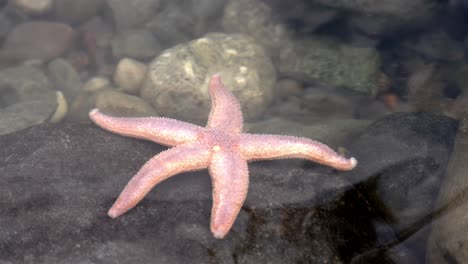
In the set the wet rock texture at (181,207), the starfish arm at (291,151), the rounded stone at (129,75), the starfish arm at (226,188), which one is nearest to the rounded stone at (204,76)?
the rounded stone at (129,75)

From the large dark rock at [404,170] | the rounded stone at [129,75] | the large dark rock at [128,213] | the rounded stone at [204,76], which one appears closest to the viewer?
the large dark rock at [128,213]

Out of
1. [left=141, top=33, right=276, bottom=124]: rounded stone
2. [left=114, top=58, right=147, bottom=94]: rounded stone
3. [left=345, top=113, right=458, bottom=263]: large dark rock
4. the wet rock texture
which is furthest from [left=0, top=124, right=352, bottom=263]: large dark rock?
[left=114, top=58, right=147, bottom=94]: rounded stone

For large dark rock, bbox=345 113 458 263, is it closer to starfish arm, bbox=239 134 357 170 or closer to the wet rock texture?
the wet rock texture

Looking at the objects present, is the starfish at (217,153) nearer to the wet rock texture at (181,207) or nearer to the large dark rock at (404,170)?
the wet rock texture at (181,207)

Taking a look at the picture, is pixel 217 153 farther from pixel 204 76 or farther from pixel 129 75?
pixel 129 75

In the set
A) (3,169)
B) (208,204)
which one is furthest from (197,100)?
(3,169)

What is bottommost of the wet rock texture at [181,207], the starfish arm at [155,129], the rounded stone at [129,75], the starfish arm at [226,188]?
the rounded stone at [129,75]

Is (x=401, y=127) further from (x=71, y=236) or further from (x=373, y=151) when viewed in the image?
(x=71, y=236)

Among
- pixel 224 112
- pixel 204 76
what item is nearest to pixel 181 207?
pixel 224 112

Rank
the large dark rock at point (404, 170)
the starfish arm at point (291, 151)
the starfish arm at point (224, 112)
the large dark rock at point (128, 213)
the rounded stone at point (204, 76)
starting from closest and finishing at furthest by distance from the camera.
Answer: the large dark rock at point (128, 213) < the large dark rock at point (404, 170) < the starfish arm at point (291, 151) < the starfish arm at point (224, 112) < the rounded stone at point (204, 76)
